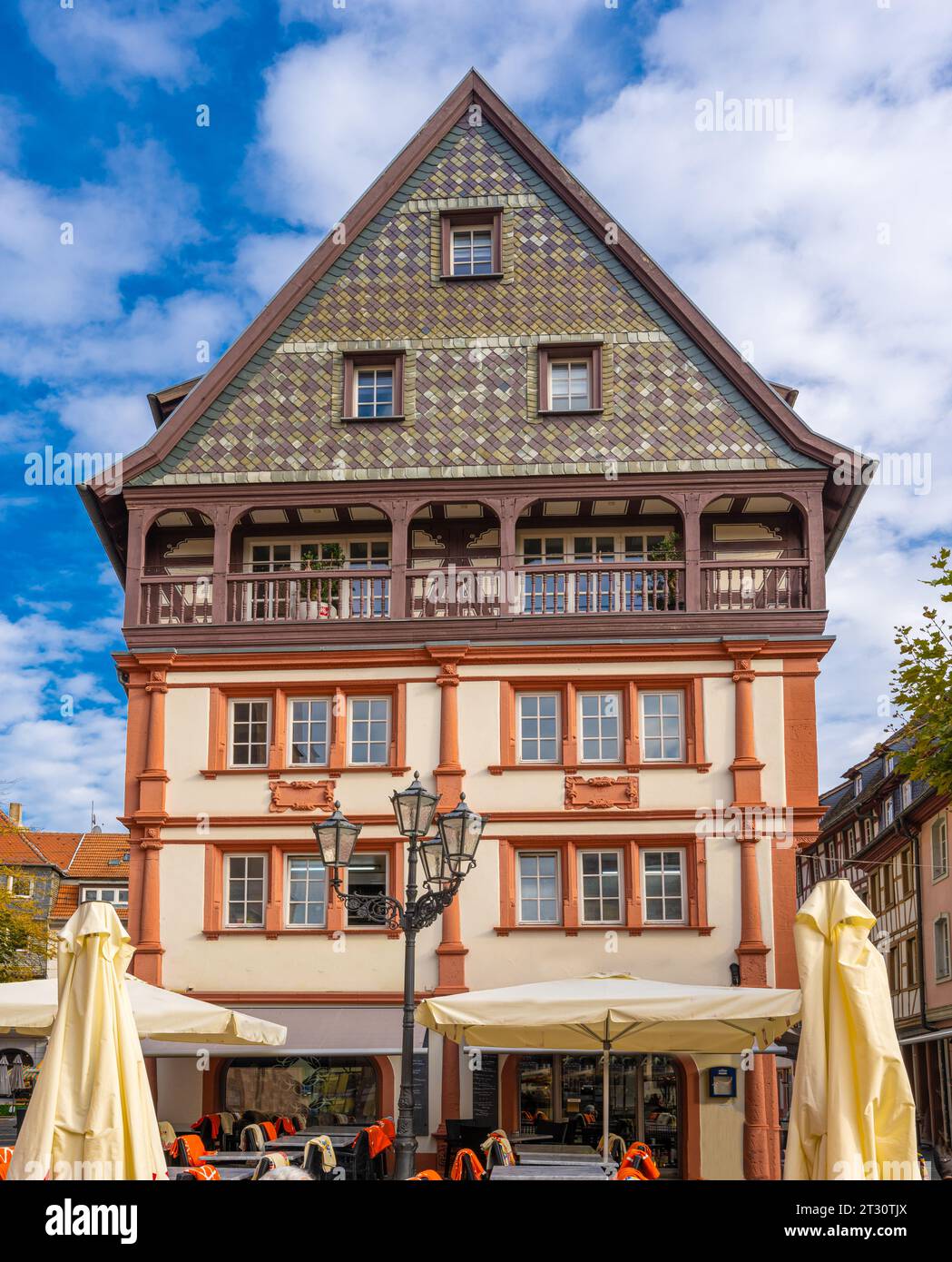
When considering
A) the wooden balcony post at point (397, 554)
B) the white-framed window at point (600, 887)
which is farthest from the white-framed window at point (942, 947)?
the wooden balcony post at point (397, 554)

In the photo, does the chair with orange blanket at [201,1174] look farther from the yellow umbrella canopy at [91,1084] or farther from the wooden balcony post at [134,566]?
the wooden balcony post at [134,566]

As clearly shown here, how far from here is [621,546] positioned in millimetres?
25844

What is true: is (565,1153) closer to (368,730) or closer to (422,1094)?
(422,1094)

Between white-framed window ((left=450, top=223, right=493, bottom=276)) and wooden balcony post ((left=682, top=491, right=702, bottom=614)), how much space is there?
19.8ft

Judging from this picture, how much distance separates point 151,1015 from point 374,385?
13826mm

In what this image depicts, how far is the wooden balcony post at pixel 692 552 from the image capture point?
2433cm

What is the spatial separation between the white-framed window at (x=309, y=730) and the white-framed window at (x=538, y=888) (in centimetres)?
373

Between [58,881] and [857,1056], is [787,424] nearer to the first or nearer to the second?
[857,1056]

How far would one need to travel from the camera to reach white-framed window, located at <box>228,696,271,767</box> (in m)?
24.7
